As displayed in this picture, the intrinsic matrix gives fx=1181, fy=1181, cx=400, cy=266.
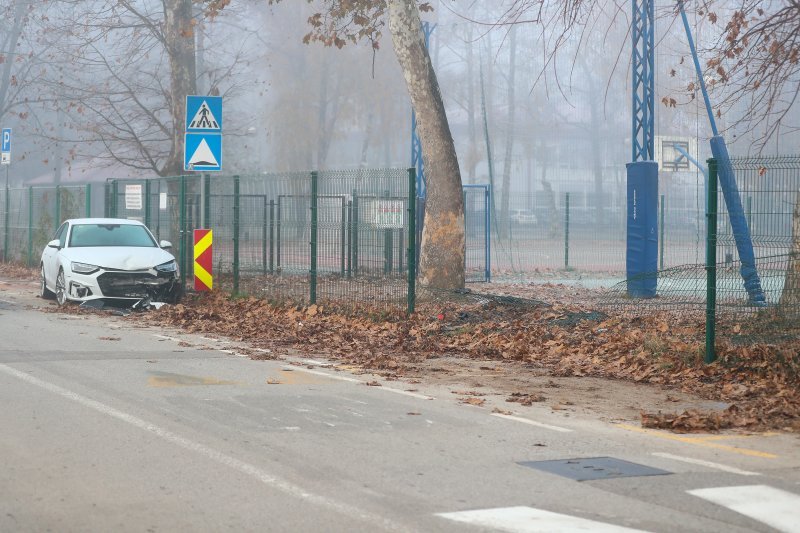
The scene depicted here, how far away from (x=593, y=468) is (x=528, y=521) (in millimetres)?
1520

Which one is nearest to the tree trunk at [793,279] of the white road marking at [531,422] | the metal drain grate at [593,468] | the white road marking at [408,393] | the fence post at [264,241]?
the white road marking at [531,422]

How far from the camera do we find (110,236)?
68.4 feet

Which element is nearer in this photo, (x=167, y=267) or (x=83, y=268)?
(x=83, y=268)

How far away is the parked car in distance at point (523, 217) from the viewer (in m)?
36.4

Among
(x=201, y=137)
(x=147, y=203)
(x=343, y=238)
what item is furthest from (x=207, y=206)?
(x=343, y=238)

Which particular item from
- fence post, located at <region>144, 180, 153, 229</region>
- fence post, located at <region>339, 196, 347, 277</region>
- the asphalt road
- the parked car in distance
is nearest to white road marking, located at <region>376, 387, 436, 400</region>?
the asphalt road

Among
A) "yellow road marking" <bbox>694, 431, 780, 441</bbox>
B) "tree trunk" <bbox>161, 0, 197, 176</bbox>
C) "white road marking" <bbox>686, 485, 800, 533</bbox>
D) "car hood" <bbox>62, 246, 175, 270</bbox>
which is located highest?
"tree trunk" <bbox>161, 0, 197, 176</bbox>

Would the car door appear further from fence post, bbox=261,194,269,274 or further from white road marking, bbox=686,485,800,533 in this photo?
white road marking, bbox=686,485,800,533

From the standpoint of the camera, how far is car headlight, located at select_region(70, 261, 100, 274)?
63.3 ft

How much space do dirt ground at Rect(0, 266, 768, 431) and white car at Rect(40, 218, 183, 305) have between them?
43 centimetres

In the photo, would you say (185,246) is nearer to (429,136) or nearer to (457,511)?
(429,136)

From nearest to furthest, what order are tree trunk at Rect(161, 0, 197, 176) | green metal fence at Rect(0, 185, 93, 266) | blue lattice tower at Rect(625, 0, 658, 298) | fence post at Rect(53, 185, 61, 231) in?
blue lattice tower at Rect(625, 0, 658, 298) < tree trunk at Rect(161, 0, 197, 176) < green metal fence at Rect(0, 185, 93, 266) < fence post at Rect(53, 185, 61, 231)

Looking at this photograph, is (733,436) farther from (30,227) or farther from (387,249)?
(30,227)

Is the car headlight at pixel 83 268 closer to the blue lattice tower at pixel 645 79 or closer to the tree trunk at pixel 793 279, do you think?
the blue lattice tower at pixel 645 79
